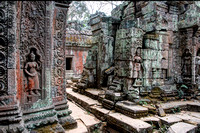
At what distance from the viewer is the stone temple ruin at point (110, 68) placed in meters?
2.64

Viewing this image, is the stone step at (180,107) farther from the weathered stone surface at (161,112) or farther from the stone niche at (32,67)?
the stone niche at (32,67)

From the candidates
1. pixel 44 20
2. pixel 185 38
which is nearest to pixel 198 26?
pixel 185 38

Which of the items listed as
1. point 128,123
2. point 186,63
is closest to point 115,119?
point 128,123

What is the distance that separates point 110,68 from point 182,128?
398cm

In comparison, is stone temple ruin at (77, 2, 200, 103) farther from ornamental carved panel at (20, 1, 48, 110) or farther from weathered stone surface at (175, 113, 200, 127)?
ornamental carved panel at (20, 1, 48, 110)

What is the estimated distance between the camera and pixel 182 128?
12.3ft

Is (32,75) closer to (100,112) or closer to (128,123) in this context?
(128,123)

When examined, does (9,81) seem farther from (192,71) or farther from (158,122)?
(192,71)

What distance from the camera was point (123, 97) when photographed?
5.09 m

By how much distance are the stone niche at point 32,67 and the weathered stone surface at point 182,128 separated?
2.40 meters

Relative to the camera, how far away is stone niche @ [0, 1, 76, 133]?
8.21ft

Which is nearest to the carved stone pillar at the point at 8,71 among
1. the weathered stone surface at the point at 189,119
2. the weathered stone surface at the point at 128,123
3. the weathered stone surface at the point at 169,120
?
the weathered stone surface at the point at 128,123

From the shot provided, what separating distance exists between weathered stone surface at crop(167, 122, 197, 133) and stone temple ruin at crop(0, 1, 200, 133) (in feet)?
0.08

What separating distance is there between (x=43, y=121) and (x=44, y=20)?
194 centimetres
